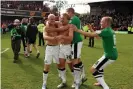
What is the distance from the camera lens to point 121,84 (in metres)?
9.09

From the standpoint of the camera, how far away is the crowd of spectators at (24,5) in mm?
49981

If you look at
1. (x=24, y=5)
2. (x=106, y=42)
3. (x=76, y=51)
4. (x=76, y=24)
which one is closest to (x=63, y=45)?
(x=76, y=51)

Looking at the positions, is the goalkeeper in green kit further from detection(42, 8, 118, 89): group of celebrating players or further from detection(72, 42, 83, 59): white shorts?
detection(72, 42, 83, 59): white shorts

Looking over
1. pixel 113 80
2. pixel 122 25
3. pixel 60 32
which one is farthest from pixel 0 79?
pixel 122 25

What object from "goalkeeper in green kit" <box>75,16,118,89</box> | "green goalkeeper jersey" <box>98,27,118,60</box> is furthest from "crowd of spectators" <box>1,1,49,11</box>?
"green goalkeeper jersey" <box>98,27,118,60</box>

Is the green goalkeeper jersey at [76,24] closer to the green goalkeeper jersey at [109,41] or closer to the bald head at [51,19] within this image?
the bald head at [51,19]

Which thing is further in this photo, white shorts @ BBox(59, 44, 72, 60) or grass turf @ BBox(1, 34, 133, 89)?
grass turf @ BBox(1, 34, 133, 89)

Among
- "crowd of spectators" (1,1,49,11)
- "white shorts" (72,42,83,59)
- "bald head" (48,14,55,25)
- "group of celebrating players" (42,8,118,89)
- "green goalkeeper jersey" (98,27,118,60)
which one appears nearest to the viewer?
"green goalkeeper jersey" (98,27,118,60)

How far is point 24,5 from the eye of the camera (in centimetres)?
5281

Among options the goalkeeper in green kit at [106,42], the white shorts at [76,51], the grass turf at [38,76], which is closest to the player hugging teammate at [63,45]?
the white shorts at [76,51]

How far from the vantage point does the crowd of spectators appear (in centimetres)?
4998

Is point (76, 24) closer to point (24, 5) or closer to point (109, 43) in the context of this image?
point (109, 43)

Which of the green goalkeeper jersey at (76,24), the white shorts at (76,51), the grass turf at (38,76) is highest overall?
the green goalkeeper jersey at (76,24)

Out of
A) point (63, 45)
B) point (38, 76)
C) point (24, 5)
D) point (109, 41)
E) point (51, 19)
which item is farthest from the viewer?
point (24, 5)
